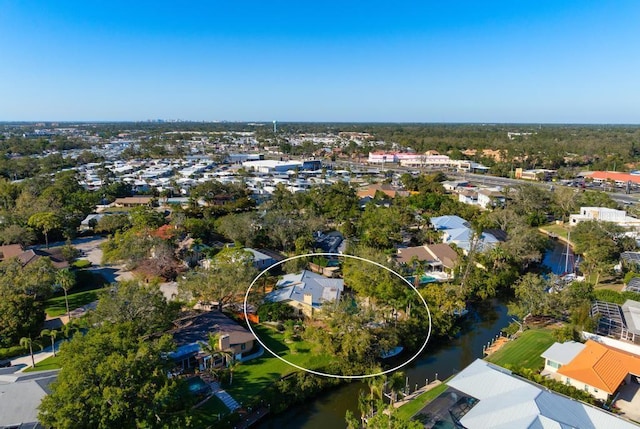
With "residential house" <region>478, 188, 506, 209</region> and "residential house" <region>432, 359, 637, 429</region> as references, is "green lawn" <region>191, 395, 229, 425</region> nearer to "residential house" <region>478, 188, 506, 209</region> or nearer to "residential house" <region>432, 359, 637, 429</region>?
"residential house" <region>432, 359, 637, 429</region>

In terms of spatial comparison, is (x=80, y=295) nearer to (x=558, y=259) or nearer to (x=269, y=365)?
(x=269, y=365)

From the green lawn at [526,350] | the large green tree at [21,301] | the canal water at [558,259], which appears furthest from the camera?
the canal water at [558,259]

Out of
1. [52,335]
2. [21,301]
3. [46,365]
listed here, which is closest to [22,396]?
[46,365]

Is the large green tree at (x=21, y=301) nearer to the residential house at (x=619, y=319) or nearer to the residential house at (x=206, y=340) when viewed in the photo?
the residential house at (x=206, y=340)

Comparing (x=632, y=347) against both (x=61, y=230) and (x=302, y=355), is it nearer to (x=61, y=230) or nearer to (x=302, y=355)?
(x=302, y=355)

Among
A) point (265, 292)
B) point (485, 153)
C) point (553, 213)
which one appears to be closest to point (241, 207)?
point (265, 292)

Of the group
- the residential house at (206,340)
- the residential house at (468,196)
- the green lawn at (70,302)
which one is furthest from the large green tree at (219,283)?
the residential house at (468,196)
